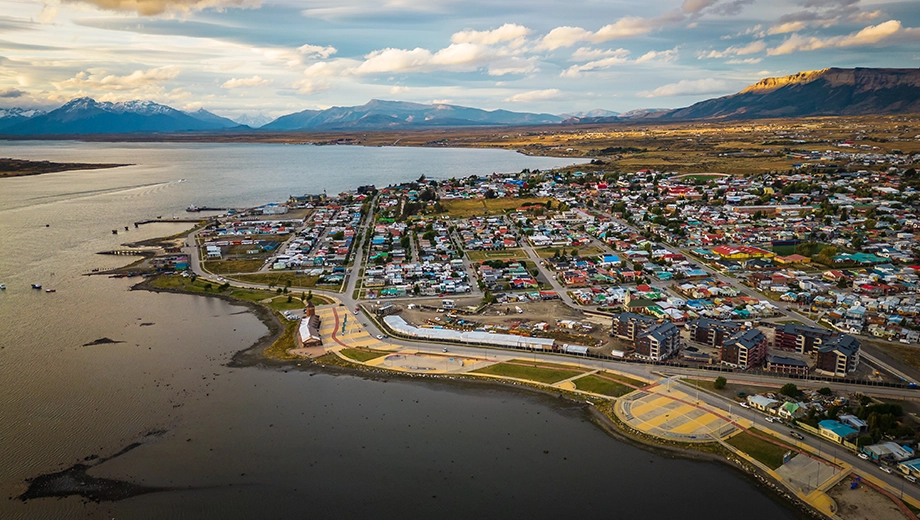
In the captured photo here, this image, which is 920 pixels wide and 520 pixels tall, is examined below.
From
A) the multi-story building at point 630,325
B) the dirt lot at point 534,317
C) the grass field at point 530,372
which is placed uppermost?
the multi-story building at point 630,325

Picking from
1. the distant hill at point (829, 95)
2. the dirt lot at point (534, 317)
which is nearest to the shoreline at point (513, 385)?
the dirt lot at point (534, 317)

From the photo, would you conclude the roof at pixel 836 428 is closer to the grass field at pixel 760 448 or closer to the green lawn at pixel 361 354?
the grass field at pixel 760 448

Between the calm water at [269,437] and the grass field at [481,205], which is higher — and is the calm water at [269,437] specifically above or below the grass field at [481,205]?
below

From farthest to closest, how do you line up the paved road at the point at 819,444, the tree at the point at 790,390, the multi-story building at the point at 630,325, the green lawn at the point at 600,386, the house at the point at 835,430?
the multi-story building at the point at 630,325 < the green lawn at the point at 600,386 < the tree at the point at 790,390 < the house at the point at 835,430 < the paved road at the point at 819,444

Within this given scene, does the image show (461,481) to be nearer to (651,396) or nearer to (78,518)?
(651,396)

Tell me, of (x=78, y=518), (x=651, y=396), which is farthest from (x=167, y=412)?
(x=651, y=396)

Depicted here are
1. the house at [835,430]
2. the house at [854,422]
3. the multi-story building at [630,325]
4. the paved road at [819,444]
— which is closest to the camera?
the paved road at [819,444]

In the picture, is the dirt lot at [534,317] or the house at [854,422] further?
the dirt lot at [534,317]
